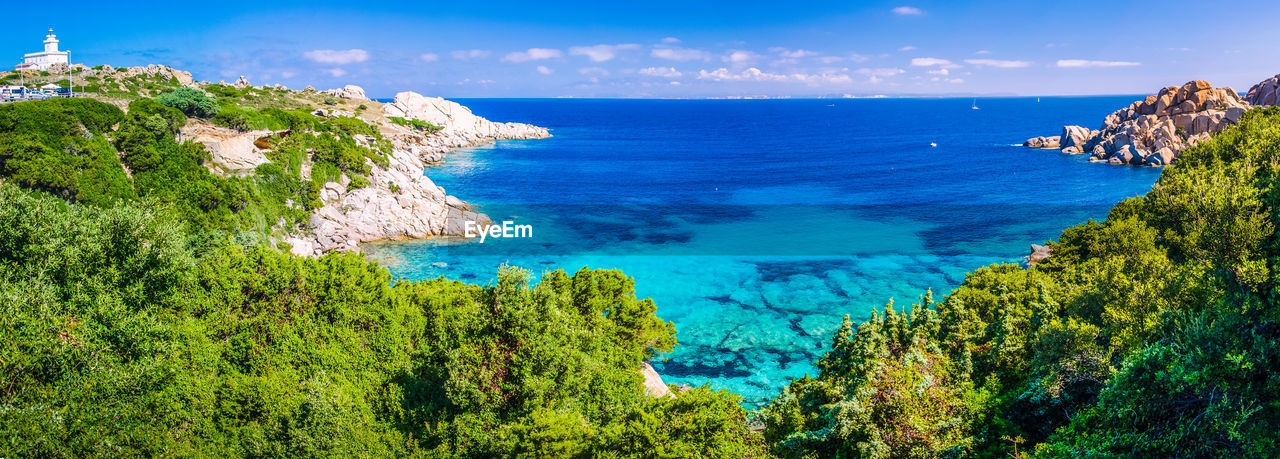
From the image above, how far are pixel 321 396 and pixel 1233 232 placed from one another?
24.9 metres

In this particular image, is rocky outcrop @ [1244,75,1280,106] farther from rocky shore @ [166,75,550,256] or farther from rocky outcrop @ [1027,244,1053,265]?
rocky shore @ [166,75,550,256]

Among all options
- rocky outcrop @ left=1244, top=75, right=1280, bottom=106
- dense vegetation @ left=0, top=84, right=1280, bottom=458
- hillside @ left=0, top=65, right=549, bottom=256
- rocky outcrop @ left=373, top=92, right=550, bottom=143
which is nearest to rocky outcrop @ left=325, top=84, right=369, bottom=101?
rocky outcrop @ left=373, top=92, right=550, bottom=143

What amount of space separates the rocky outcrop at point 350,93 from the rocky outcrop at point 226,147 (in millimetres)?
99125

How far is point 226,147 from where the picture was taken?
177 feet

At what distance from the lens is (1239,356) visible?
11.7 metres

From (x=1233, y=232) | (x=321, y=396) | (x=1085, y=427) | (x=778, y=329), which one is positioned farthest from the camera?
(x=778, y=329)

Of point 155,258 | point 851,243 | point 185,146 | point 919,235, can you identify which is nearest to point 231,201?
point 185,146

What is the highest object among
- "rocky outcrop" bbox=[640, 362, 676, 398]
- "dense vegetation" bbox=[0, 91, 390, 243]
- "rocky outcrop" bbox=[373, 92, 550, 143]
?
"rocky outcrop" bbox=[373, 92, 550, 143]

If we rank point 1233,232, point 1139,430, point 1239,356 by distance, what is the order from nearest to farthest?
1. point 1239,356
2. point 1139,430
3. point 1233,232

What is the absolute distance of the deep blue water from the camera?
136 feet

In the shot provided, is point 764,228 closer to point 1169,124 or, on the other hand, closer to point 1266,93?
point 1169,124

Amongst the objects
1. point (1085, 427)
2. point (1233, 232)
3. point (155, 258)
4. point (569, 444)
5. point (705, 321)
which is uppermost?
point (1233, 232)

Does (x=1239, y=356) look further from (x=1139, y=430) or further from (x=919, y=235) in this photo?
(x=919, y=235)

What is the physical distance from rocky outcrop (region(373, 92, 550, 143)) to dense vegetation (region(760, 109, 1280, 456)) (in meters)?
136
